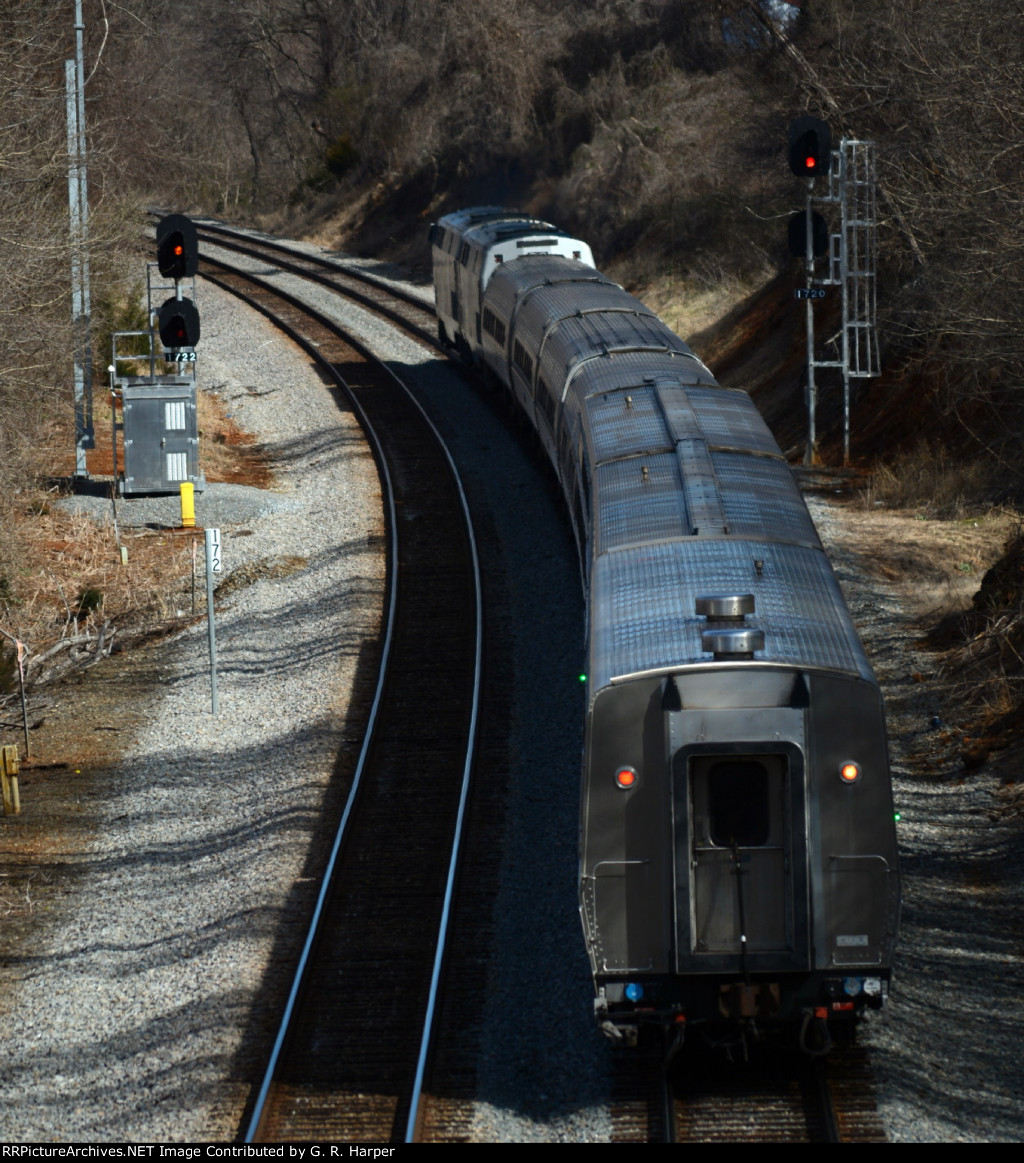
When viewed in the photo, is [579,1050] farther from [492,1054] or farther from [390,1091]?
[390,1091]

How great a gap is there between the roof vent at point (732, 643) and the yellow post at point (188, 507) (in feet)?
47.7

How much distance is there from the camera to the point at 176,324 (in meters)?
22.2

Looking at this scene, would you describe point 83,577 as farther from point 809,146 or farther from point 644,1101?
point 644,1101

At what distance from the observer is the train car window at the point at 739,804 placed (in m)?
8.66

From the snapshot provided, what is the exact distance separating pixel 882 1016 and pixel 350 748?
676 centimetres

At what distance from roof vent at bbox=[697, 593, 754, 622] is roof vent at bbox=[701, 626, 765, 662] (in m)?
0.26

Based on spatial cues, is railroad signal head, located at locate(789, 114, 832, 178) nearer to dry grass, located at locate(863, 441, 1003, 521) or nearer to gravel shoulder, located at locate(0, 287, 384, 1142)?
dry grass, located at locate(863, 441, 1003, 521)

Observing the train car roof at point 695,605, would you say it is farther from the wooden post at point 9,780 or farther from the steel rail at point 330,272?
the steel rail at point 330,272

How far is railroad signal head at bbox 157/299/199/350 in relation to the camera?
22.2 metres

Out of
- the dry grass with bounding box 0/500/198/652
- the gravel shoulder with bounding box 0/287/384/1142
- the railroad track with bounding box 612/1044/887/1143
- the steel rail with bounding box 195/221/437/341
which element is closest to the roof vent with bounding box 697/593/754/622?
the railroad track with bounding box 612/1044/887/1143

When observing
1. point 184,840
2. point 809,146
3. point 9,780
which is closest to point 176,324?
point 809,146

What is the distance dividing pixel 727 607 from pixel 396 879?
461 centimetres

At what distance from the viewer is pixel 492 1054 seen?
31.4ft

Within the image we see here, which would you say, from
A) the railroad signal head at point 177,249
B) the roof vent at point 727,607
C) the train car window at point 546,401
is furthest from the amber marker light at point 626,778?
the railroad signal head at point 177,249
